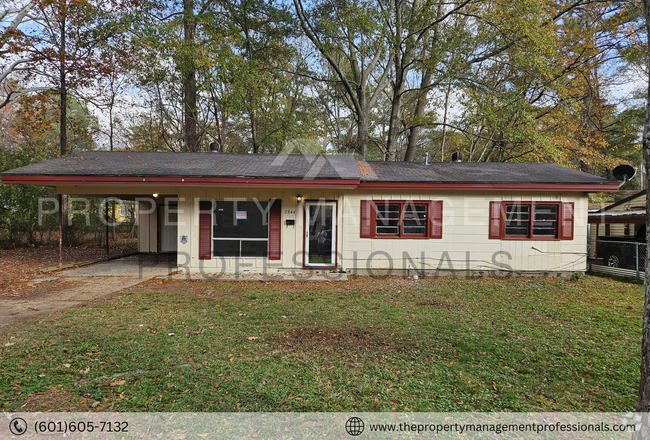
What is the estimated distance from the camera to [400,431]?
8.16 ft

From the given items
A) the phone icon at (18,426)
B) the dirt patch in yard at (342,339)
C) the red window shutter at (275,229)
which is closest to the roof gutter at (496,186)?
the red window shutter at (275,229)

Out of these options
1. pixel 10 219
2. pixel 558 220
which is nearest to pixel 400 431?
pixel 558 220

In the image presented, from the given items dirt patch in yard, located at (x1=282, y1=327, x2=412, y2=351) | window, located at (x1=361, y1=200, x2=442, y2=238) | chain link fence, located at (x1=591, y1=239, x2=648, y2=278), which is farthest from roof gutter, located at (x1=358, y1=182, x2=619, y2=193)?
dirt patch in yard, located at (x1=282, y1=327, x2=412, y2=351)

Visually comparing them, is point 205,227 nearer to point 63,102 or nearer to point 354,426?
point 354,426

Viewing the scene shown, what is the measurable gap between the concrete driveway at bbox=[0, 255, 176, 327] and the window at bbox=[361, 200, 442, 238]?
5.86 meters

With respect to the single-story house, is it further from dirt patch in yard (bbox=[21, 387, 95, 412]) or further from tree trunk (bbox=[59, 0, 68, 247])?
dirt patch in yard (bbox=[21, 387, 95, 412])

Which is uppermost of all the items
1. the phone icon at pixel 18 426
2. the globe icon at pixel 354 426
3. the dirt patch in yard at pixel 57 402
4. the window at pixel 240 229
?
the window at pixel 240 229

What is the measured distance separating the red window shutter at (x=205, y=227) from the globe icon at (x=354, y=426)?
7.09m

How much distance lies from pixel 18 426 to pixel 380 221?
7878 mm

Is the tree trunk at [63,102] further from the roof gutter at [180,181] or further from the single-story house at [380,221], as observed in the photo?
the roof gutter at [180,181]

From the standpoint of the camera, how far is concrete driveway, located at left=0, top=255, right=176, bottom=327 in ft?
17.9

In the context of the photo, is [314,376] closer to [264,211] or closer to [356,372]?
[356,372]

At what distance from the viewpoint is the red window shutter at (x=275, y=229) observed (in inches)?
347

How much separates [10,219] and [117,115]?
8170mm
